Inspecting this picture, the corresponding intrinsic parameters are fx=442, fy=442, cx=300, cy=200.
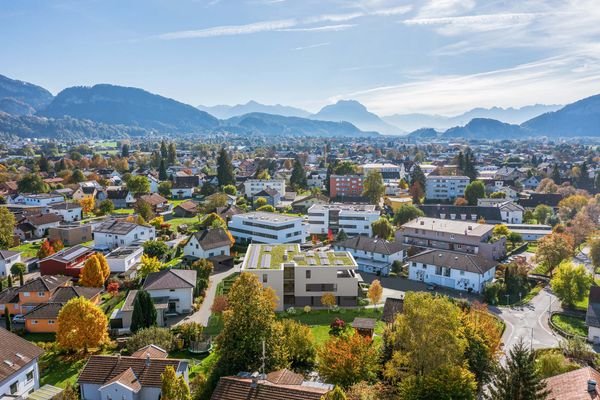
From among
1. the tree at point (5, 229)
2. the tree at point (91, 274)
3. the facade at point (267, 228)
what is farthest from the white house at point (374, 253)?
the tree at point (5, 229)

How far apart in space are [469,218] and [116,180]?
82.6 metres

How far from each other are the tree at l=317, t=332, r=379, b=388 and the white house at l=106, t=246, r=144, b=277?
91.2ft

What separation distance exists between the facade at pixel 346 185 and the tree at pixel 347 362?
233 feet

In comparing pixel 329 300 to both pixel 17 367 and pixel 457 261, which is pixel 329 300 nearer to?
pixel 457 261

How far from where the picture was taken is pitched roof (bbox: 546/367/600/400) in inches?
748

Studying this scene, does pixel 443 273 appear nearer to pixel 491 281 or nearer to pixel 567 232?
pixel 491 281

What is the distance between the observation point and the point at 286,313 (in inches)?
1452

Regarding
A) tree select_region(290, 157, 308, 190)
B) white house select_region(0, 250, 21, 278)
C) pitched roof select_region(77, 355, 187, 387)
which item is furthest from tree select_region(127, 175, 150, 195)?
pitched roof select_region(77, 355, 187, 387)

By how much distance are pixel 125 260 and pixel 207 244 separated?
8897 mm

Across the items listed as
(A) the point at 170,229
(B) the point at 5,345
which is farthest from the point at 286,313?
(A) the point at 170,229

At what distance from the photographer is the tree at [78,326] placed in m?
28.6

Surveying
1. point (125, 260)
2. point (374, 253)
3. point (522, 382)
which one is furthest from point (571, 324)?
point (125, 260)

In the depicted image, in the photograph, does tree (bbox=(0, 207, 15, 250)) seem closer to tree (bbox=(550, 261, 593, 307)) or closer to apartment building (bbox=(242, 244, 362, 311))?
apartment building (bbox=(242, 244, 362, 311))

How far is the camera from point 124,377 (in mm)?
21828
